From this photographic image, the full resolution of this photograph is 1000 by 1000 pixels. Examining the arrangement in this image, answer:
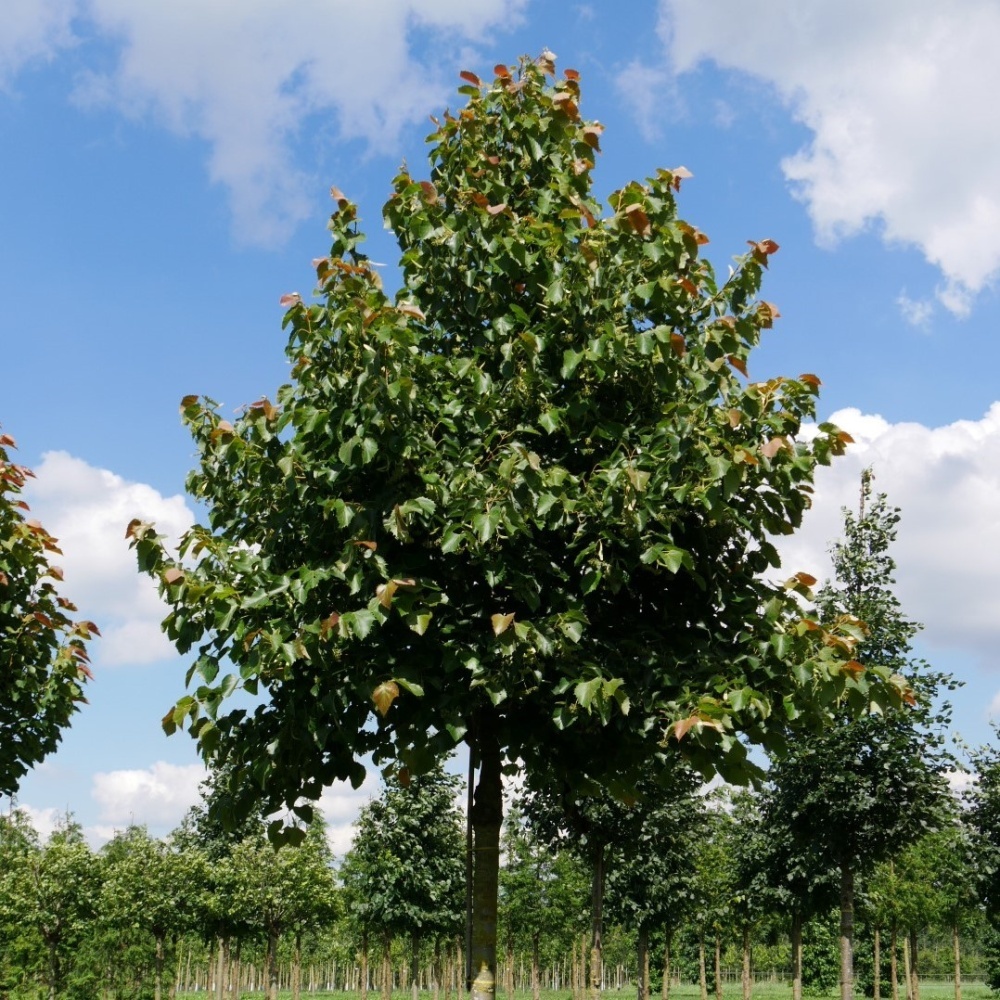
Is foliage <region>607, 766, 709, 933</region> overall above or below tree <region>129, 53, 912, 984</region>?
below

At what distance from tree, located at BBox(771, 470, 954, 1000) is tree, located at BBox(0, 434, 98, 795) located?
11.8 meters

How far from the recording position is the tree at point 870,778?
17.8 metres

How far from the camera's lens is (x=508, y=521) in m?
6.19

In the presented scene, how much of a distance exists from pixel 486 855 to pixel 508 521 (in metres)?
2.92

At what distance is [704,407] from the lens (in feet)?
22.3

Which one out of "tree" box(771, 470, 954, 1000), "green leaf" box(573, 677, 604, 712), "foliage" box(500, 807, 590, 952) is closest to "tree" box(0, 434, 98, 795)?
"green leaf" box(573, 677, 604, 712)

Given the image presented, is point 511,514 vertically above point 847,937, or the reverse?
point 511,514

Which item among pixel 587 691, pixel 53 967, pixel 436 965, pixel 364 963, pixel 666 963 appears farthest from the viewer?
pixel 436 965

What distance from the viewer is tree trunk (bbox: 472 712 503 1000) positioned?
7.47 meters

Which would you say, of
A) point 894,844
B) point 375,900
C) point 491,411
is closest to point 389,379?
point 491,411

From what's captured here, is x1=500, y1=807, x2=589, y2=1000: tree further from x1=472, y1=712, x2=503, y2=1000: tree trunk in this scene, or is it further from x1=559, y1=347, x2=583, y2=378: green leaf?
x1=559, y1=347, x2=583, y2=378: green leaf

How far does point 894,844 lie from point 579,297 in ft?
49.2

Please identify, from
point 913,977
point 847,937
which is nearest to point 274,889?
point 913,977

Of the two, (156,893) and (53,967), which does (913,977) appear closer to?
(156,893)
